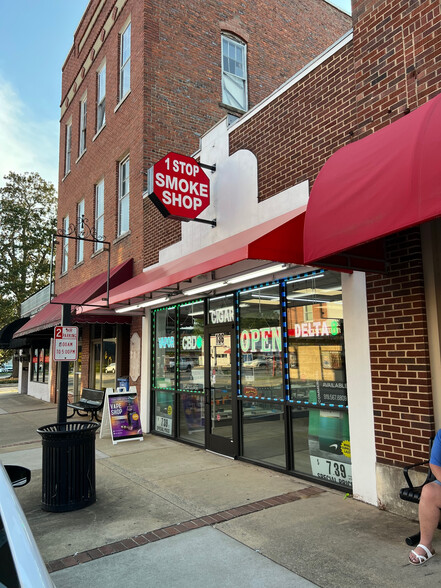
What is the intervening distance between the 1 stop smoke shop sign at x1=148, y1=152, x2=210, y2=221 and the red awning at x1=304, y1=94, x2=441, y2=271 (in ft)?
12.0

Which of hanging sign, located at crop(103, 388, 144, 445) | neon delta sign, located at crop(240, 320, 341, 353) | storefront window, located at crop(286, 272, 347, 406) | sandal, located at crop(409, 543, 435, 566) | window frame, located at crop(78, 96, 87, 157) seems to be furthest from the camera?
window frame, located at crop(78, 96, 87, 157)

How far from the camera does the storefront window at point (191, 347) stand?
8.68 m

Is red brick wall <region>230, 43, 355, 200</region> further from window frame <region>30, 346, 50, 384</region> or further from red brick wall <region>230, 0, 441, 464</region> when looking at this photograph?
window frame <region>30, 346, 50, 384</region>

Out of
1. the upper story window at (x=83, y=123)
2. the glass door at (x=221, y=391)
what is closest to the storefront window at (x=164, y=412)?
the glass door at (x=221, y=391)

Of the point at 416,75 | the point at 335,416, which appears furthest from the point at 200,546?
the point at 416,75

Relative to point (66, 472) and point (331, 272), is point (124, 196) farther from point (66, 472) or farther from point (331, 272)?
point (66, 472)

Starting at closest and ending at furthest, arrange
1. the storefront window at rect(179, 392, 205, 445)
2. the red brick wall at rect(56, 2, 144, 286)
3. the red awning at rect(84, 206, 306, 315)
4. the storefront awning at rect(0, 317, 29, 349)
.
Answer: the red awning at rect(84, 206, 306, 315)
the storefront window at rect(179, 392, 205, 445)
the red brick wall at rect(56, 2, 144, 286)
the storefront awning at rect(0, 317, 29, 349)

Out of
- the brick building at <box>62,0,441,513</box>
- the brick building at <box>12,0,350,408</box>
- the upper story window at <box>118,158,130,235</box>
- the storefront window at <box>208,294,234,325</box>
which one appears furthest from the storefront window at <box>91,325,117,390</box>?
the storefront window at <box>208,294,234,325</box>

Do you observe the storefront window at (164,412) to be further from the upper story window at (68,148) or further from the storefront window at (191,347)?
the upper story window at (68,148)

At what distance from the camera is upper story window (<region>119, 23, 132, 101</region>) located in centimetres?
1273

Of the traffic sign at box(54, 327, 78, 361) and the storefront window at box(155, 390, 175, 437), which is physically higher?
the traffic sign at box(54, 327, 78, 361)

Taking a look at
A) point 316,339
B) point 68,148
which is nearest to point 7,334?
point 68,148

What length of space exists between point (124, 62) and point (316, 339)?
424 inches

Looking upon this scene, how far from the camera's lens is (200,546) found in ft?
13.6
